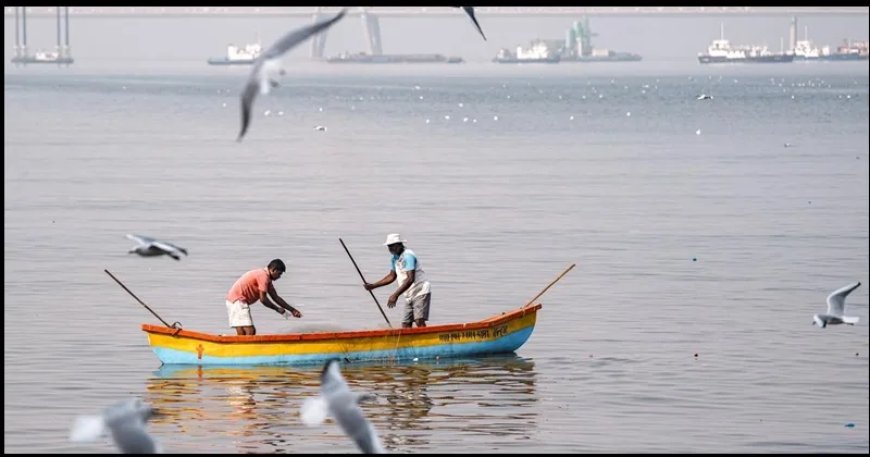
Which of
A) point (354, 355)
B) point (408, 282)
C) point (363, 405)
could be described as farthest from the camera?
point (354, 355)

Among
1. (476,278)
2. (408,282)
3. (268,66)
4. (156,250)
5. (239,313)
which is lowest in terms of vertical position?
(476,278)

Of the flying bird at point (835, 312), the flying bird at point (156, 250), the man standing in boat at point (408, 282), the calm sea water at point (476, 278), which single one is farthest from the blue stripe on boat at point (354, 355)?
the flying bird at point (156, 250)

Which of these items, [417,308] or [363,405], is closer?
[363,405]

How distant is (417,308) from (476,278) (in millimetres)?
9216

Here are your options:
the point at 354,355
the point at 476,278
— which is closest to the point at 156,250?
the point at 354,355

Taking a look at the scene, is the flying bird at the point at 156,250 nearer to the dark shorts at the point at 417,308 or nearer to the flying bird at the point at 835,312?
the flying bird at the point at 835,312

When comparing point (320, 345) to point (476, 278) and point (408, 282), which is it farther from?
point (476, 278)

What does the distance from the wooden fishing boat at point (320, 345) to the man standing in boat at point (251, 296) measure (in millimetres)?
337

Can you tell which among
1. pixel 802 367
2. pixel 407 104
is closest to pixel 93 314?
pixel 802 367

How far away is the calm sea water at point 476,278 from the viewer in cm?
1980

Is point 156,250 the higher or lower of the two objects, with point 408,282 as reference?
higher

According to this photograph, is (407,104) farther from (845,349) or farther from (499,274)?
(845,349)

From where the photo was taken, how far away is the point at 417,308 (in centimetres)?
2292

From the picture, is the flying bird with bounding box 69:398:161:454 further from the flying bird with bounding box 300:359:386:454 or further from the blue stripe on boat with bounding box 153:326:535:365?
the blue stripe on boat with bounding box 153:326:535:365
